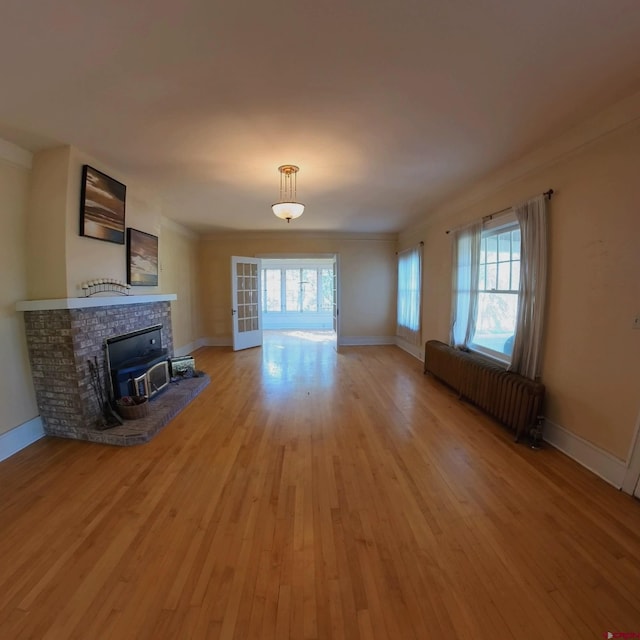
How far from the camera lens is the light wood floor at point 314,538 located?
1268 mm

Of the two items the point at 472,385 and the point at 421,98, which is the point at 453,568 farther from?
the point at 421,98

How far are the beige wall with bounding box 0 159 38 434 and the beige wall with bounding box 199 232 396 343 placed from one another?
4.22 metres

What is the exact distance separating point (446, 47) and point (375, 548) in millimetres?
2696

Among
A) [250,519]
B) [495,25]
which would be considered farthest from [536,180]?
[250,519]

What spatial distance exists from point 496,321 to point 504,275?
0.55 m

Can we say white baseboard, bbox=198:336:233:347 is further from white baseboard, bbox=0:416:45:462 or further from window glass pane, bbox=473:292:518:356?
window glass pane, bbox=473:292:518:356


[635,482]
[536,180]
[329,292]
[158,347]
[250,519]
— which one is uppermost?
[536,180]

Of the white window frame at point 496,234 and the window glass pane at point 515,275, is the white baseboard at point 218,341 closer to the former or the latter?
the white window frame at point 496,234

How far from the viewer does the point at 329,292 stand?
9.76 m

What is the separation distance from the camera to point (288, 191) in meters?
3.78

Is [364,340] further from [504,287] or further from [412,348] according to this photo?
[504,287]

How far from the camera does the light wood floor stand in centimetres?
127

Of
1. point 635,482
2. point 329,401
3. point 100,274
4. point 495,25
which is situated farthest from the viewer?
point 329,401

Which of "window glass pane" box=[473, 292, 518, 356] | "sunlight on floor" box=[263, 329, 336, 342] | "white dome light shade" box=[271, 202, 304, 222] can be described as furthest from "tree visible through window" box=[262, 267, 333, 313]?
"white dome light shade" box=[271, 202, 304, 222]
